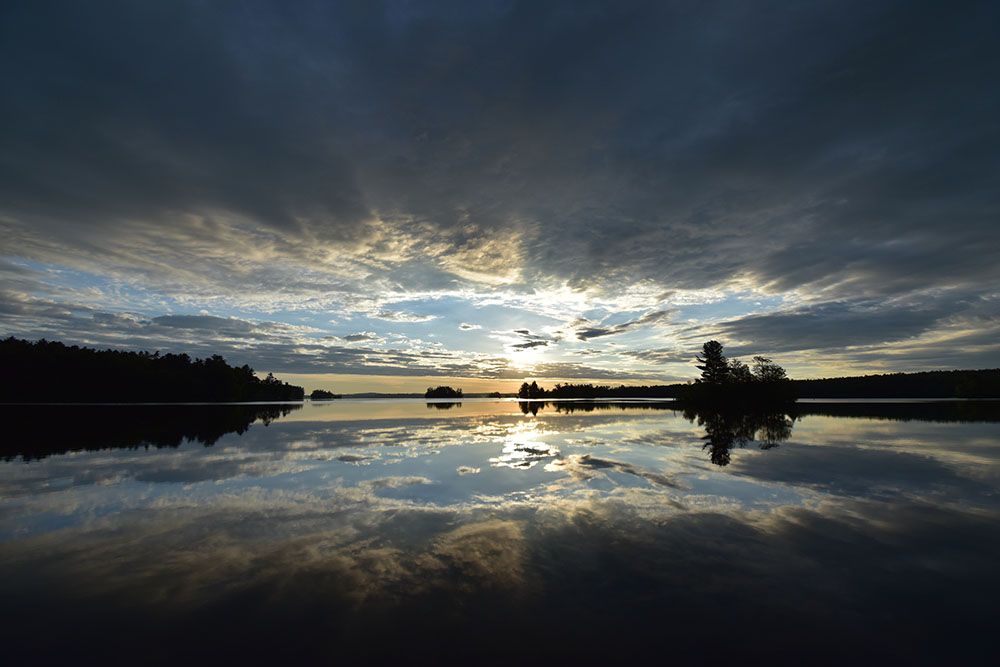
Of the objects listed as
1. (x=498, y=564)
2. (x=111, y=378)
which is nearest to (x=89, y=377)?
(x=111, y=378)

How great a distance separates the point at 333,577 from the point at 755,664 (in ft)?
26.6

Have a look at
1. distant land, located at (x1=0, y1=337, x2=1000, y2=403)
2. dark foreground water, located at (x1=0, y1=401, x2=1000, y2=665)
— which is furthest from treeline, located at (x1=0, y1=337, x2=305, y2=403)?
dark foreground water, located at (x1=0, y1=401, x2=1000, y2=665)

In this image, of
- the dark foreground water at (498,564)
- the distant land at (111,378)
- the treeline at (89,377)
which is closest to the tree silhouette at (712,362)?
the distant land at (111,378)

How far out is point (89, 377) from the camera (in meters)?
122

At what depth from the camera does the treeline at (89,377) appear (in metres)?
112

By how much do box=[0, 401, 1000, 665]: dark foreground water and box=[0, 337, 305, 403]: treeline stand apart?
136 metres

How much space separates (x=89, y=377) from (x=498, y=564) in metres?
162

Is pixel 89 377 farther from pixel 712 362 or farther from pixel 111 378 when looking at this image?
pixel 712 362

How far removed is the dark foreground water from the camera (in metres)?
6.98

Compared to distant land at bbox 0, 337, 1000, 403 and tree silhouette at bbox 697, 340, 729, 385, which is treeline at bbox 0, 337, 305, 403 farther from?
tree silhouette at bbox 697, 340, 729, 385

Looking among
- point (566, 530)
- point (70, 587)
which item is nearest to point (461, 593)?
point (566, 530)

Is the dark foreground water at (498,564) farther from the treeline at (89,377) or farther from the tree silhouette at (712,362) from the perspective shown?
the treeline at (89,377)

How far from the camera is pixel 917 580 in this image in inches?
368

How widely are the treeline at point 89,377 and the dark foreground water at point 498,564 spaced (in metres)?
136
